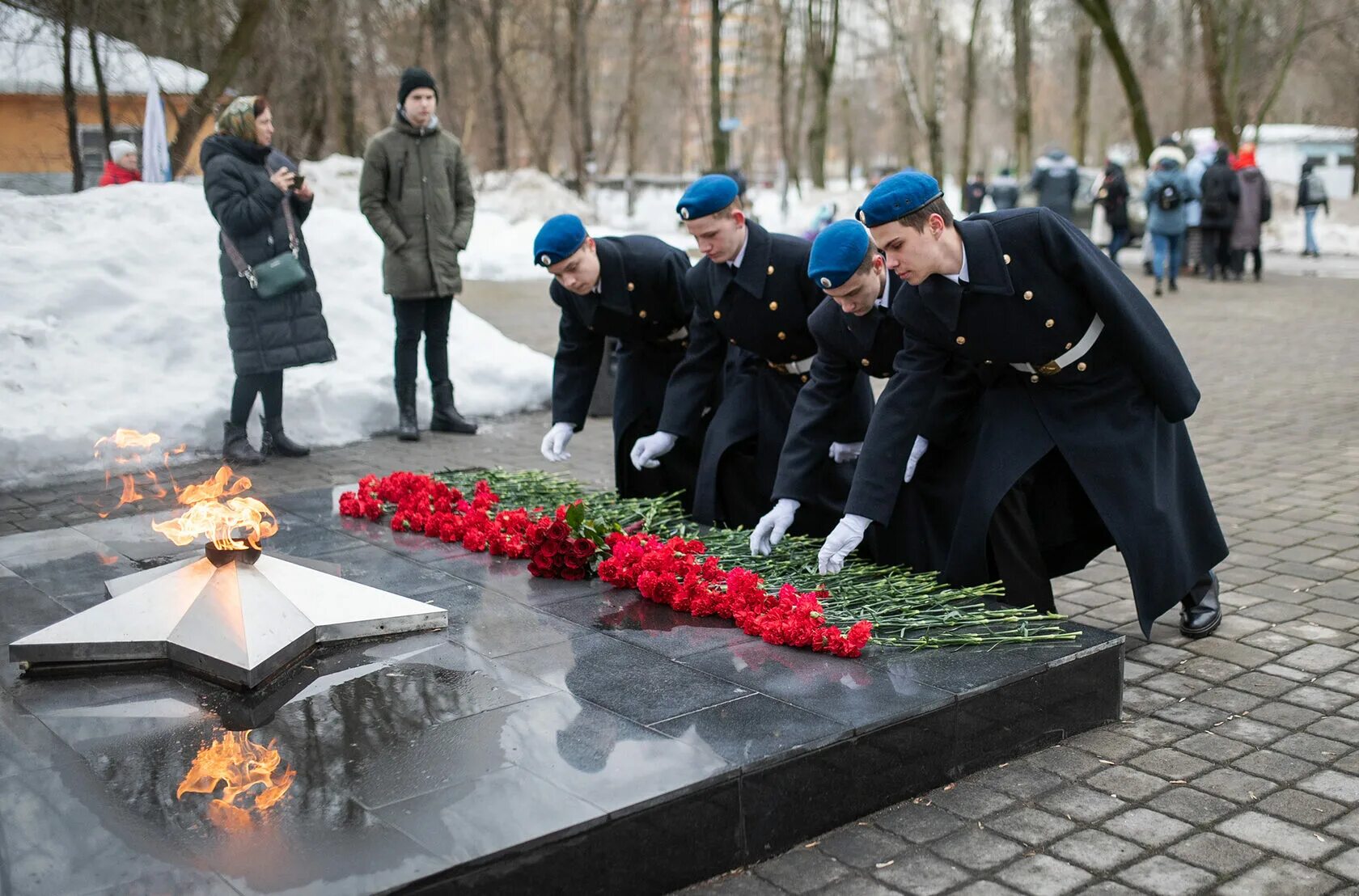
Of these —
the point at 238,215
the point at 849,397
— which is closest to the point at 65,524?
the point at 238,215

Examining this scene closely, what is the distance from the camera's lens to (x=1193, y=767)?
3627mm

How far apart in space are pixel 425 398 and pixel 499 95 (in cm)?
2348

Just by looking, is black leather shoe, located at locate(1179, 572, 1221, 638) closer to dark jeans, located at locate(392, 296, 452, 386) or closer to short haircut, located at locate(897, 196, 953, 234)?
short haircut, located at locate(897, 196, 953, 234)

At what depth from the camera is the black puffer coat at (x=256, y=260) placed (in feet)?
24.3

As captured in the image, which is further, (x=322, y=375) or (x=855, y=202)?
(x=855, y=202)

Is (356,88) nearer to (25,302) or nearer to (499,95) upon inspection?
(499,95)

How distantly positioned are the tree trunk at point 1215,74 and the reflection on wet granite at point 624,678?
21038mm

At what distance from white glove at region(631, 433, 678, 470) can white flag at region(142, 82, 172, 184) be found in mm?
10035

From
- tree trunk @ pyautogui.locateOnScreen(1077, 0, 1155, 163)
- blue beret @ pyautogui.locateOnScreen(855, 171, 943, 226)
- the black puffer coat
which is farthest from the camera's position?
tree trunk @ pyautogui.locateOnScreen(1077, 0, 1155, 163)

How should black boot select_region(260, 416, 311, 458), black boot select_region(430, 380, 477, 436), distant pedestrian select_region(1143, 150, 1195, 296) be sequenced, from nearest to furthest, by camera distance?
black boot select_region(260, 416, 311, 458), black boot select_region(430, 380, 477, 436), distant pedestrian select_region(1143, 150, 1195, 296)

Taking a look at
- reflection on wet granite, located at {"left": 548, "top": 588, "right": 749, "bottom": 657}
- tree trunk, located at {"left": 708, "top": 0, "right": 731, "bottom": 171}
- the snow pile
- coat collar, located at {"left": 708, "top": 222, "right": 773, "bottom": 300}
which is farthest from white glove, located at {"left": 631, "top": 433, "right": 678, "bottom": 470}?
tree trunk, located at {"left": 708, "top": 0, "right": 731, "bottom": 171}

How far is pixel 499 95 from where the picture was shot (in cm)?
3116

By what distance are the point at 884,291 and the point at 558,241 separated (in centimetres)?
139

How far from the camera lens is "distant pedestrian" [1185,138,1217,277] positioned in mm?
18641
